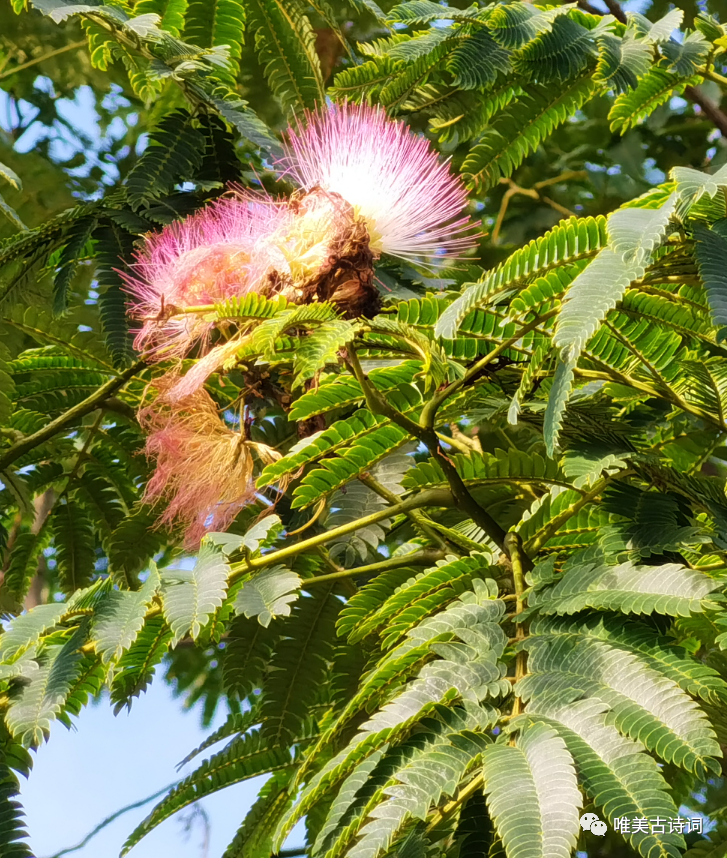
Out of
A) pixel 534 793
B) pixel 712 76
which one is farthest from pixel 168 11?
pixel 534 793

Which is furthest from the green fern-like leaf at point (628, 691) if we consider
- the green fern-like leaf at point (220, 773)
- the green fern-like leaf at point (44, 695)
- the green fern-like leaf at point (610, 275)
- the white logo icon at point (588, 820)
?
the green fern-like leaf at point (220, 773)

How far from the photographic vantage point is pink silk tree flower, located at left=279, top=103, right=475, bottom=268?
1.63 m

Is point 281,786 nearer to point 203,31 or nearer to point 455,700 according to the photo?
point 455,700

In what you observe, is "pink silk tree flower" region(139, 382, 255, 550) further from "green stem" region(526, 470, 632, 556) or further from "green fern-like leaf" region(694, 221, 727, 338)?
"green fern-like leaf" region(694, 221, 727, 338)

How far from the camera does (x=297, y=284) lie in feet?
5.02

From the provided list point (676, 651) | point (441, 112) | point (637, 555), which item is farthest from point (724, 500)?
point (441, 112)

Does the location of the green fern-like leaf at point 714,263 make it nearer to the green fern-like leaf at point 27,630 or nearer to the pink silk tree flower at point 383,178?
the pink silk tree flower at point 383,178

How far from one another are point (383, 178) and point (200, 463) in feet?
2.06

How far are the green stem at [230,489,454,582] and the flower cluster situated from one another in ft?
0.85

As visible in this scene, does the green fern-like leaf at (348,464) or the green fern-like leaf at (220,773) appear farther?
Result: the green fern-like leaf at (220,773)

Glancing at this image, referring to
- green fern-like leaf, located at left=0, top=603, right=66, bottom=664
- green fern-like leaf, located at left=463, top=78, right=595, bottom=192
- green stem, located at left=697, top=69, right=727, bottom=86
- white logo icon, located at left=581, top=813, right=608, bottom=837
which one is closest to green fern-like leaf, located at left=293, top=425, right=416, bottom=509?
green fern-like leaf, located at left=0, top=603, right=66, bottom=664

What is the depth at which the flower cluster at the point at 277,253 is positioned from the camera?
154 cm

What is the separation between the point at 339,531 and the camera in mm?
1641

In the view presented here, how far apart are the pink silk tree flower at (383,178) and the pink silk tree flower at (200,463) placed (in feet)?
1.47
